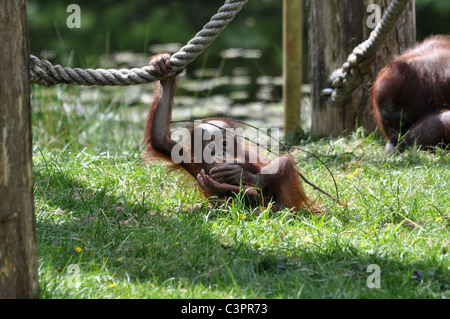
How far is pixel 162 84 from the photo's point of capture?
11.2 ft

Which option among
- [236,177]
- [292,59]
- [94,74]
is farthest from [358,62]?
[94,74]

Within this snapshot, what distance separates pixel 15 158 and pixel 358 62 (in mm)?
3071

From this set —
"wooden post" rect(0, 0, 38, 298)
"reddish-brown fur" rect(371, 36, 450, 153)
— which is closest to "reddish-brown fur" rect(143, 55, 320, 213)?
"wooden post" rect(0, 0, 38, 298)

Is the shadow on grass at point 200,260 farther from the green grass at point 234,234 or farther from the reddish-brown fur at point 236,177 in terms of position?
the reddish-brown fur at point 236,177

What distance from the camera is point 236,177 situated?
339 cm

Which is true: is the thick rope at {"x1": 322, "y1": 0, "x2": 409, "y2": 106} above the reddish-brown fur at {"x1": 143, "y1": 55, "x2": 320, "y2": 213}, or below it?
above

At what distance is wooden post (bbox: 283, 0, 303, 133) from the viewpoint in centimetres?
575

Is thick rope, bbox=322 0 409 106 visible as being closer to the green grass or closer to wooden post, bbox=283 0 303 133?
the green grass

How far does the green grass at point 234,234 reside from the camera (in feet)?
7.87

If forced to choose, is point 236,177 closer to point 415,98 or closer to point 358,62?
point 358,62

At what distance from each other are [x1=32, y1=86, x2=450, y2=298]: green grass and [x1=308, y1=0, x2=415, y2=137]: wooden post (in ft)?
2.69

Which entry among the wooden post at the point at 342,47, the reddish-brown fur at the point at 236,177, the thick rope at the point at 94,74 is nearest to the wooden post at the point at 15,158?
the thick rope at the point at 94,74
